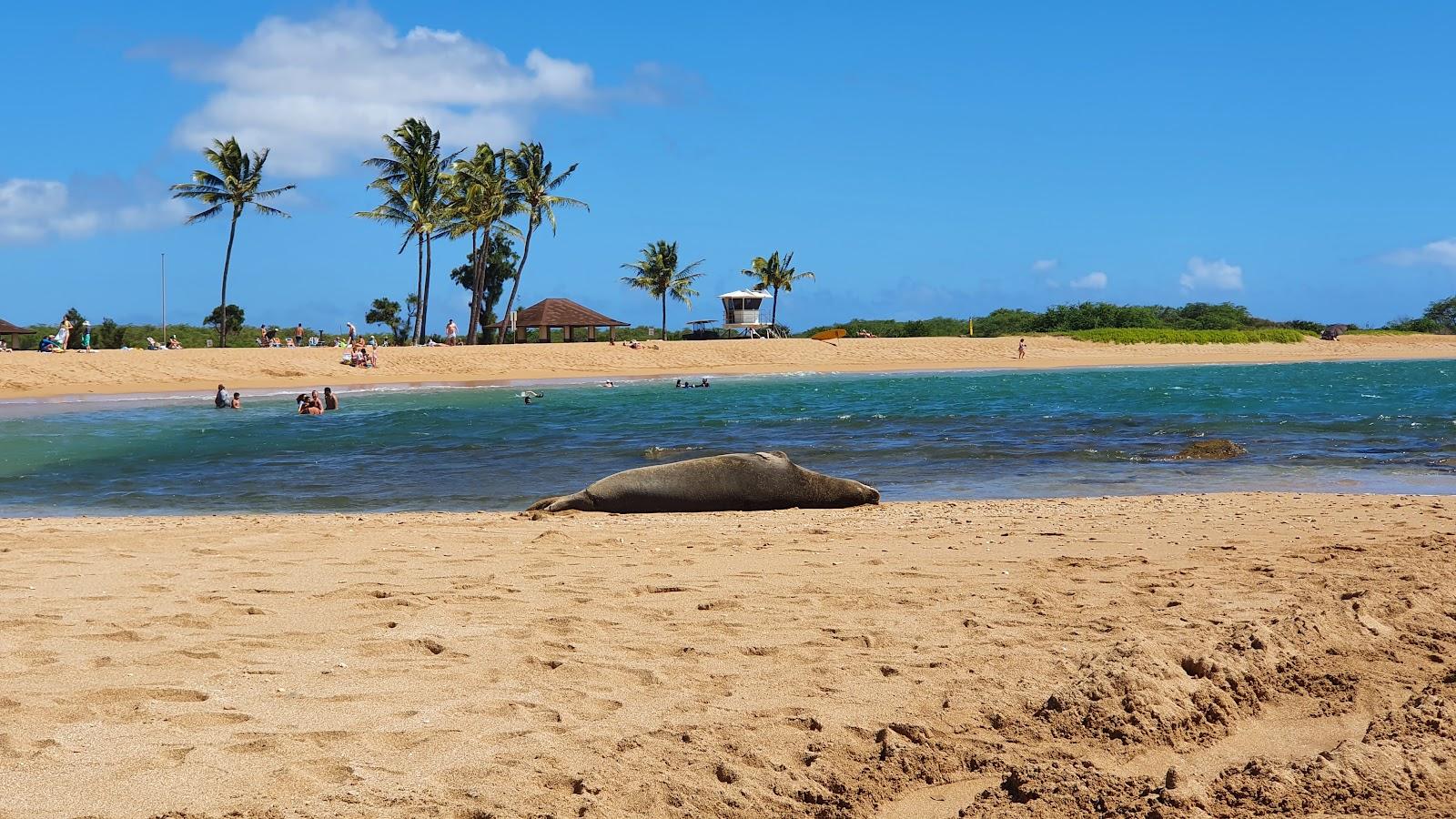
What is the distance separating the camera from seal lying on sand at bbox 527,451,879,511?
1035cm

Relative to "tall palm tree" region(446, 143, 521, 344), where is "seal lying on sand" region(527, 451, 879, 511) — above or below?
below

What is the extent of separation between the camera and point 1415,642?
4.57 metres

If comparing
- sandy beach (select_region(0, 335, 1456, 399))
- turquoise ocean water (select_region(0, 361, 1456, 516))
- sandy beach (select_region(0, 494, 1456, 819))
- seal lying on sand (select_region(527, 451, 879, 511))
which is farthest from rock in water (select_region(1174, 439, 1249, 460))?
sandy beach (select_region(0, 335, 1456, 399))

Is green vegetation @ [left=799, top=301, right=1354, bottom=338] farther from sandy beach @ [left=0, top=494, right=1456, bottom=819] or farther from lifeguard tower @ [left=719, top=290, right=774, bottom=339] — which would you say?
sandy beach @ [left=0, top=494, right=1456, bottom=819]

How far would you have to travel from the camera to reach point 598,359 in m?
54.5

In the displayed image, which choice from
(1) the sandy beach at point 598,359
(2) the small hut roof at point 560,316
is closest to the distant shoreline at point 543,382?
(1) the sandy beach at point 598,359

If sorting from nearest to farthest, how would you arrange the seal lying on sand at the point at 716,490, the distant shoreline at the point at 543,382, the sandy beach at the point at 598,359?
1. the seal lying on sand at the point at 716,490
2. the distant shoreline at the point at 543,382
3. the sandy beach at the point at 598,359

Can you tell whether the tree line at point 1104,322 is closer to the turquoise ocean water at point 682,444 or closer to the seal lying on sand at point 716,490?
the turquoise ocean water at point 682,444

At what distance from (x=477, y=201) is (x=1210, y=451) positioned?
49.3m

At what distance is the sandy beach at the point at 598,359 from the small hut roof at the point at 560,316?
275 inches

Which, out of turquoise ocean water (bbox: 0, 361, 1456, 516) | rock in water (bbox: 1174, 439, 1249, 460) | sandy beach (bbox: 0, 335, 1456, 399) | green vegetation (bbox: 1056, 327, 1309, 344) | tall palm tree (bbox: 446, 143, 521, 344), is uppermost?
tall palm tree (bbox: 446, 143, 521, 344)

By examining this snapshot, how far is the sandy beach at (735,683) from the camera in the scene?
3.34 m

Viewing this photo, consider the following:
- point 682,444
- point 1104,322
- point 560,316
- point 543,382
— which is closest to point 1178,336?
point 1104,322

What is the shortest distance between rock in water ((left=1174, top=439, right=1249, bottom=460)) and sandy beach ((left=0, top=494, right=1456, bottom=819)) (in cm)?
872
